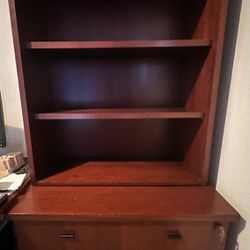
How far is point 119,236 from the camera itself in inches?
29.6

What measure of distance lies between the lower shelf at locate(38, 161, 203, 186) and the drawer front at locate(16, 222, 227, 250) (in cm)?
20

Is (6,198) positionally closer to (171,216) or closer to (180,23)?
(171,216)

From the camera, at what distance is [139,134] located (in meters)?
1.19

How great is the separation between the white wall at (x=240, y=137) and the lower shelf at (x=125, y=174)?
0.51ft

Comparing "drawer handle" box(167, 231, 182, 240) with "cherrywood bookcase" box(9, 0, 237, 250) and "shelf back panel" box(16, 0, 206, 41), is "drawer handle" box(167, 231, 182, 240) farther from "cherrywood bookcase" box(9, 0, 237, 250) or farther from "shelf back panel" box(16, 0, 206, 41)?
"shelf back panel" box(16, 0, 206, 41)

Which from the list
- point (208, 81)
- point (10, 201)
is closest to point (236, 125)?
point (208, 81)

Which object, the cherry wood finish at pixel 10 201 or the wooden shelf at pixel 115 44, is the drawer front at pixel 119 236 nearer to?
the cherry wood finish at pixel 10 201

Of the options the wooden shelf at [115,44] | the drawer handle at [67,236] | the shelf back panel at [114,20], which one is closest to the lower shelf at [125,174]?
the drawer handle at [67,236]

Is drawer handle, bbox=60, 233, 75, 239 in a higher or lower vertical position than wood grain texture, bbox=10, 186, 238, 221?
lower

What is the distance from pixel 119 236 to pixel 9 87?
1030mm

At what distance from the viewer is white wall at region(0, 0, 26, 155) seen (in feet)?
3.63

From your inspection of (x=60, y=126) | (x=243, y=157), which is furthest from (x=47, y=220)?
(x=243, y=157)

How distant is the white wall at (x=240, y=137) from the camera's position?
72 centimetres

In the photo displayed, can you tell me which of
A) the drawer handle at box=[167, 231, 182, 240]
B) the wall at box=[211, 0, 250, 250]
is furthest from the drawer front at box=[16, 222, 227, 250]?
the wall at box=[211, 0, 250, 250]
